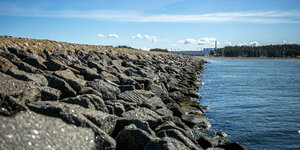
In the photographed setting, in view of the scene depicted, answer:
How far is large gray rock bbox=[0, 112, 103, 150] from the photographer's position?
2.79 metres

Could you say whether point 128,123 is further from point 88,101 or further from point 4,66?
point 4,66

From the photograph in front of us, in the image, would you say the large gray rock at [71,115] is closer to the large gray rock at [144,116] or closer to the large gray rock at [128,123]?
the large gray rock at [128,123]

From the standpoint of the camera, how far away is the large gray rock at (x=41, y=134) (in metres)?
2.79

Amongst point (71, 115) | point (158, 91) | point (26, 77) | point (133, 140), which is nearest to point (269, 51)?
point (158, 91)

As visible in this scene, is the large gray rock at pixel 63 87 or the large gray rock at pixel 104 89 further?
the large gray rock at pixel 104 89

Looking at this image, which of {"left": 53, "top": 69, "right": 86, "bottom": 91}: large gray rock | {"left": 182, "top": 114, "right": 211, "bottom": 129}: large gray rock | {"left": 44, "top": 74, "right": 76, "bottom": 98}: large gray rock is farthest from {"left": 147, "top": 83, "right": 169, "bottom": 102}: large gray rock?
{"left": 44, "top": 74, "right": 76, "bottom": 98}: large gray rock

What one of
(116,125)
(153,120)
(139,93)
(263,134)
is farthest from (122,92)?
(263,134)

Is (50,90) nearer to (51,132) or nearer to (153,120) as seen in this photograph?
(51,132)

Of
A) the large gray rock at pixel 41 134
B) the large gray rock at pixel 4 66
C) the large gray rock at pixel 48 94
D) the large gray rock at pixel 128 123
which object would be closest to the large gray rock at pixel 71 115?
the large gray rock at pixel 41 134

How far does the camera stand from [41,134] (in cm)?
303

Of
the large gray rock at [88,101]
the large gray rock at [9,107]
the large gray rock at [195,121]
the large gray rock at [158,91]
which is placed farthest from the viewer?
the large gray rock at [158,91]

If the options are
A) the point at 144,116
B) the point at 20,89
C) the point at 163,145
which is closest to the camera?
the point at 163,145

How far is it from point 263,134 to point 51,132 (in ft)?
19.9

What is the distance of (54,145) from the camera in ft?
9.88
